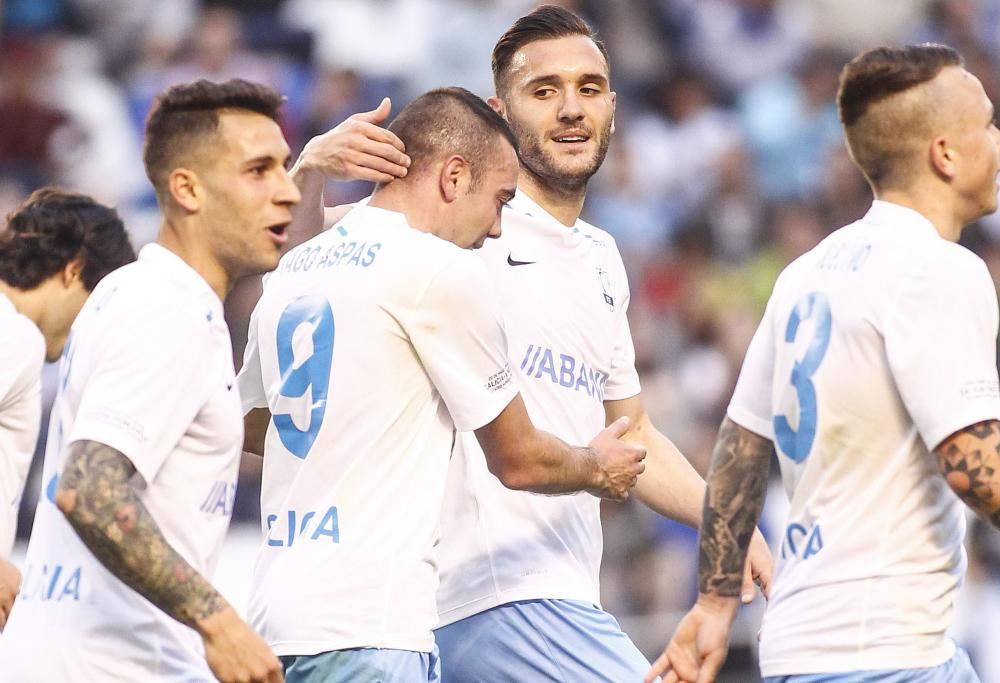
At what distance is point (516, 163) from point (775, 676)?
5.76 feet

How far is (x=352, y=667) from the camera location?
4688 millimetres

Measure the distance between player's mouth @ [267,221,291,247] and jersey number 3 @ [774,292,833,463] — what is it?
1.39m

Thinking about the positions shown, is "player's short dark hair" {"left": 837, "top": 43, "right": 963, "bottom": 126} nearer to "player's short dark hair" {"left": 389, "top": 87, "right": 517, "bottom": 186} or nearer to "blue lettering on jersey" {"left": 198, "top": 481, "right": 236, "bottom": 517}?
"player's short dark hair" {"left": 389, "top": 87, "right": 517, "bottom": 186}

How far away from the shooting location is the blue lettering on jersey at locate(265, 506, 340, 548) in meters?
4.78

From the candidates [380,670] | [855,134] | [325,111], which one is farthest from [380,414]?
[325,111]

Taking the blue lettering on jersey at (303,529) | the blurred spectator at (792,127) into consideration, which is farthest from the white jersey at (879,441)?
the blurred spectator at (792,127)

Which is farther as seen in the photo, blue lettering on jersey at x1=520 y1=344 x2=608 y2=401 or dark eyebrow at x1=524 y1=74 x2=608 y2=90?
dark eyebrow at x1=524 y1=74 x2=608 y2=90

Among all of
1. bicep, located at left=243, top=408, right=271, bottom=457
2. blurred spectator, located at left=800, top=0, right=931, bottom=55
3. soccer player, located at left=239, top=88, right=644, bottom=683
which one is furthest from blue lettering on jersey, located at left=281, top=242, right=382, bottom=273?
blurred spectator, located at left=800, top=0, right=931, bottom=55

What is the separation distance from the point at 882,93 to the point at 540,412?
1685mm

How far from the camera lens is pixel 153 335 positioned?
4.32 metres

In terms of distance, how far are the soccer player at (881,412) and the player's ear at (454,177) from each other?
39.0 inches

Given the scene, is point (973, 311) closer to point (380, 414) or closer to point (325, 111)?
point (380, 414)

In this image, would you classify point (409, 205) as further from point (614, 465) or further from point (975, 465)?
point (975, 465)

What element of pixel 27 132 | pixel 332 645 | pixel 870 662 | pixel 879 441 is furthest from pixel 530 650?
pixel 27 132
